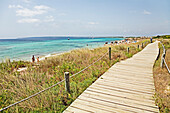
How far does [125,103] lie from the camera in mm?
3689

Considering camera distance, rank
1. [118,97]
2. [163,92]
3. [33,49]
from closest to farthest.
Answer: [118,97] < [163,92] < [33,49]

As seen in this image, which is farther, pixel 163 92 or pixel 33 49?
pixel 33 49

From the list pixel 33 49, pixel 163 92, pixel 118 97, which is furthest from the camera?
pixel 33 49

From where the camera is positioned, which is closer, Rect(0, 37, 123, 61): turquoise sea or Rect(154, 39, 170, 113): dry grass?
Rect(154, 39, 170, 113): dry grass

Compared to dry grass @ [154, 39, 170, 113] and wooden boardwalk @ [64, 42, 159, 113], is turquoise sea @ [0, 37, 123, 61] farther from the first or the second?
dry grass @ [154, 39, 170, 113]

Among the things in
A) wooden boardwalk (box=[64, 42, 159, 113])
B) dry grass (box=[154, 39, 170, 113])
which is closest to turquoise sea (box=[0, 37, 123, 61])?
wooden boardwalk (box=[64, 42, 159, 113])

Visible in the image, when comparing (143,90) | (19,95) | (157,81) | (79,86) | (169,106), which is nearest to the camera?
(169,106)

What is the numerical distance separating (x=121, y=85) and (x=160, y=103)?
168cm

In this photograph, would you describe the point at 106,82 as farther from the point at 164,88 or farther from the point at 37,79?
the point at 37,79

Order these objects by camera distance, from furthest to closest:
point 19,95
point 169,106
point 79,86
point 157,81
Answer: point 157,81 → point 79,86 → point 19,95 → point 169,106

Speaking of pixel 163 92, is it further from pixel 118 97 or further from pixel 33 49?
pixel 33 49

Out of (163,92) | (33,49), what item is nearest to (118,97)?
(163,92)

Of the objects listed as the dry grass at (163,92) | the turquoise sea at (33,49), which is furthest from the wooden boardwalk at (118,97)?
the turquoise sea at (33,49)

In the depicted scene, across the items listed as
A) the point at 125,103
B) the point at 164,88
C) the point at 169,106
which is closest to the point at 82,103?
the point at 125,103
